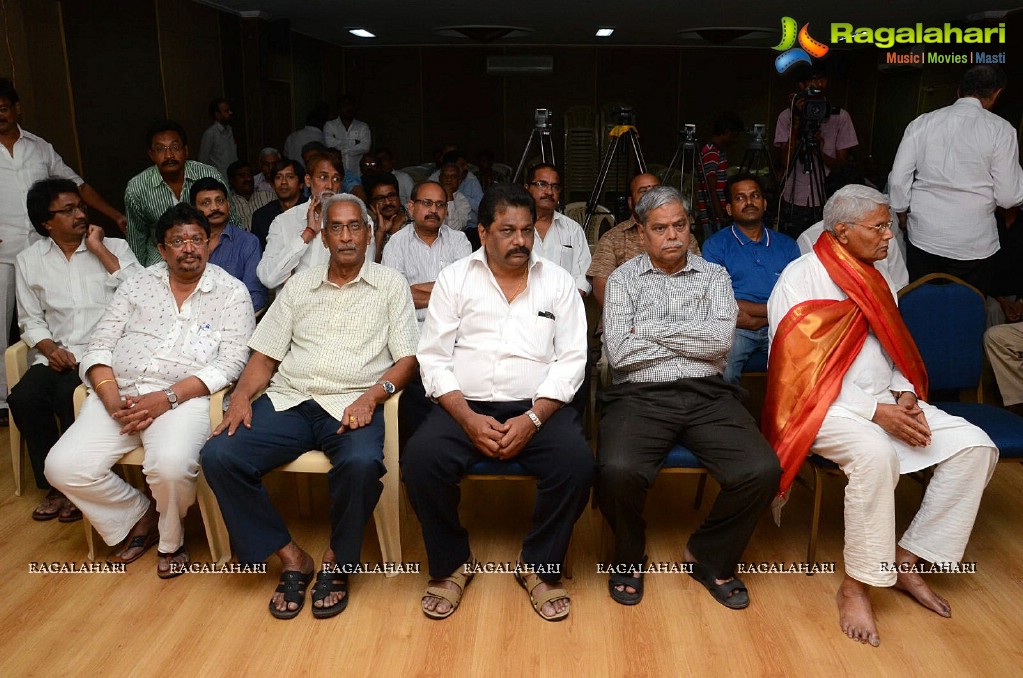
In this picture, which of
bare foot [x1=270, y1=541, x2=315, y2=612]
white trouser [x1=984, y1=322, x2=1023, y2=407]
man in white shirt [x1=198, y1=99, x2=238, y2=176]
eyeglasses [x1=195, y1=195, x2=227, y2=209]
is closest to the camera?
bare foot [x1=270, y1=541, x2=315, y2=612]

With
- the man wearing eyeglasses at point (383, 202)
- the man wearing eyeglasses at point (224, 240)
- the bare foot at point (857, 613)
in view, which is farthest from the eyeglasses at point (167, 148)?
the bare foot at point (857, 613)

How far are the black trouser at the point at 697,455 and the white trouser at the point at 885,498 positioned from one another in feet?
0.72

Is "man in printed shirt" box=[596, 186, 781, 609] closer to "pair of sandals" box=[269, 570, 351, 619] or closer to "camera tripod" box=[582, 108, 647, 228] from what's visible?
"pair of sandals" box=[269, 570, 351, 619]

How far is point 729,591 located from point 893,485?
57 cm

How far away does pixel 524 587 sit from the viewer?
2469 mm

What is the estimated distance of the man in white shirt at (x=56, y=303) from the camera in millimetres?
2941

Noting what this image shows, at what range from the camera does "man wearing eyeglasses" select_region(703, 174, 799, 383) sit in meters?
3.26

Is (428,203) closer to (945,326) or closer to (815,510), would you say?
(815,510)

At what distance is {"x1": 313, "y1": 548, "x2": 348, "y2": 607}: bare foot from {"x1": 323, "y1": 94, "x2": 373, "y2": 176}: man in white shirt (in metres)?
6.05

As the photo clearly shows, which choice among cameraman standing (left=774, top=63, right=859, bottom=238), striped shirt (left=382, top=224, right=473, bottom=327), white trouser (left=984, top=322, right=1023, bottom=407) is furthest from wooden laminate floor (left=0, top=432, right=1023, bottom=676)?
cameraman standing (left=774, top=63, right=859, bottom=238)

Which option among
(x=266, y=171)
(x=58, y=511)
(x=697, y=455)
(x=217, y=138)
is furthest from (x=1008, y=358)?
(x=217, y=138)

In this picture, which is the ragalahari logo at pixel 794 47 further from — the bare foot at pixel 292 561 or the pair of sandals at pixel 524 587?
the bare foot at pixel 292 561

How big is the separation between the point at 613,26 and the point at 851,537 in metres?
6.60

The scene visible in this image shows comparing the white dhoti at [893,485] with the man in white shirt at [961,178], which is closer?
the white dhoti at [893,485]
